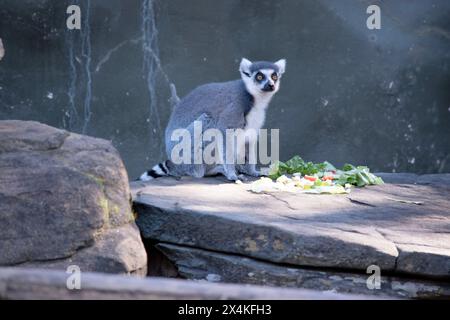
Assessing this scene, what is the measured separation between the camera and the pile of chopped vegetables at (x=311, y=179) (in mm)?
6406

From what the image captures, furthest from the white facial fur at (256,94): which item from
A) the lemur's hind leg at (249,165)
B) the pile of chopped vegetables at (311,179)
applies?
the pile of chopped vegetables at (311,179)

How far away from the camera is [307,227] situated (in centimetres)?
485

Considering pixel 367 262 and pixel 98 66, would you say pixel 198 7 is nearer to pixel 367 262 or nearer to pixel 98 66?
pixel 98 66

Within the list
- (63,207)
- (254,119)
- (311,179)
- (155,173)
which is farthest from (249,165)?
(63,207)

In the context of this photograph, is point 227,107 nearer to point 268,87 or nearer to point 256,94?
point 256,94

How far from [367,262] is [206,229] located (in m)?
1.21

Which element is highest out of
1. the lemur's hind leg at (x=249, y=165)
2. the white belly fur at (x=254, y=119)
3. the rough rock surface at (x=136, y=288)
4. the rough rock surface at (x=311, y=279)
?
the white belly fur at (x=254, y=119)

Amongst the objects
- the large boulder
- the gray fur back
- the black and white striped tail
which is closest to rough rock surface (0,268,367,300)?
the large boulder

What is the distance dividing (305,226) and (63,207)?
5.74 ft

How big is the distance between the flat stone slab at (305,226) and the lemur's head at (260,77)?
4.49 feet

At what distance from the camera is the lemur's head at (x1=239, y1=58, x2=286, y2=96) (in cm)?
718

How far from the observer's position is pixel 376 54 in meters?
9.58

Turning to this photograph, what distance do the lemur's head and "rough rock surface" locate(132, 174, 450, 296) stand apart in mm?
1412

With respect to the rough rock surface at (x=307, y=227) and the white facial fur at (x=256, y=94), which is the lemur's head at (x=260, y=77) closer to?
the white facial fur at (x=256, y=94)
